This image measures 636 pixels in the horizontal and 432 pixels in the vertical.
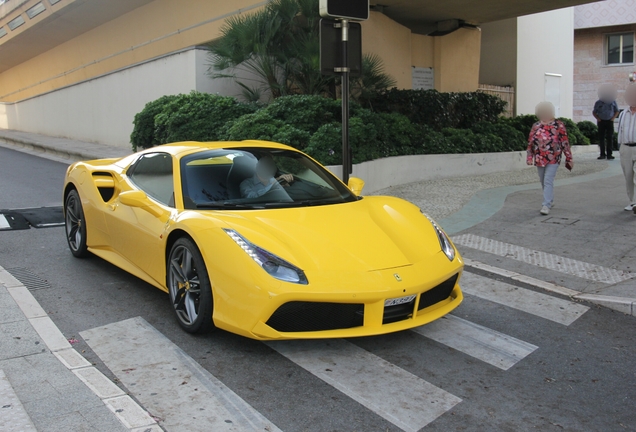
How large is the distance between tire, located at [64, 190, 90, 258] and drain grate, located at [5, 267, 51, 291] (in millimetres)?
557

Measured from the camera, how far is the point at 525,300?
565cm

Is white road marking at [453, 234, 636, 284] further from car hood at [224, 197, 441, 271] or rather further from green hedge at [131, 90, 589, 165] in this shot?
green hedge at [131, 90, 589, 165]

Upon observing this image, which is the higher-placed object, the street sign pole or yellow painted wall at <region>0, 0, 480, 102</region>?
yellow painted wall at <region>0, 0, 480, 102</region>

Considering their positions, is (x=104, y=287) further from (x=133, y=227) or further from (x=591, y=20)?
(x=591, y=20)

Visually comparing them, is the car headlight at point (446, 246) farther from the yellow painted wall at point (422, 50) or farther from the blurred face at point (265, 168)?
the yellow painted wall at point (422, 50)

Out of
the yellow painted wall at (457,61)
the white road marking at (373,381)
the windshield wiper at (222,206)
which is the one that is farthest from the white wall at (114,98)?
the white road marking at (373,381)

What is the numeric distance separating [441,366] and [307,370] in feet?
2.89

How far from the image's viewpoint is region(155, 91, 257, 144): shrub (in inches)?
503

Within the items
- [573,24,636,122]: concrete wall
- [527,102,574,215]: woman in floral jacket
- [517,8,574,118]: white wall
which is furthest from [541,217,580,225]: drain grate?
[573,24,636,122]: concrete wall

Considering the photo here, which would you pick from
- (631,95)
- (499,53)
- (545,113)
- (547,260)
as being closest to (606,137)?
(499,53)

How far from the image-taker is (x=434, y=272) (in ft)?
14.6

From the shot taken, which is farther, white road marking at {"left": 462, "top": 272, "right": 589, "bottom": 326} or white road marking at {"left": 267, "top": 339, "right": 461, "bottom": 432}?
white road marking at {"left": 462, "top": 272, "right": 589, "bottom": 326}

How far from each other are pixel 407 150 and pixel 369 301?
918 cm

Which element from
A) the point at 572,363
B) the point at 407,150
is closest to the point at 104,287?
the point at 572,363
